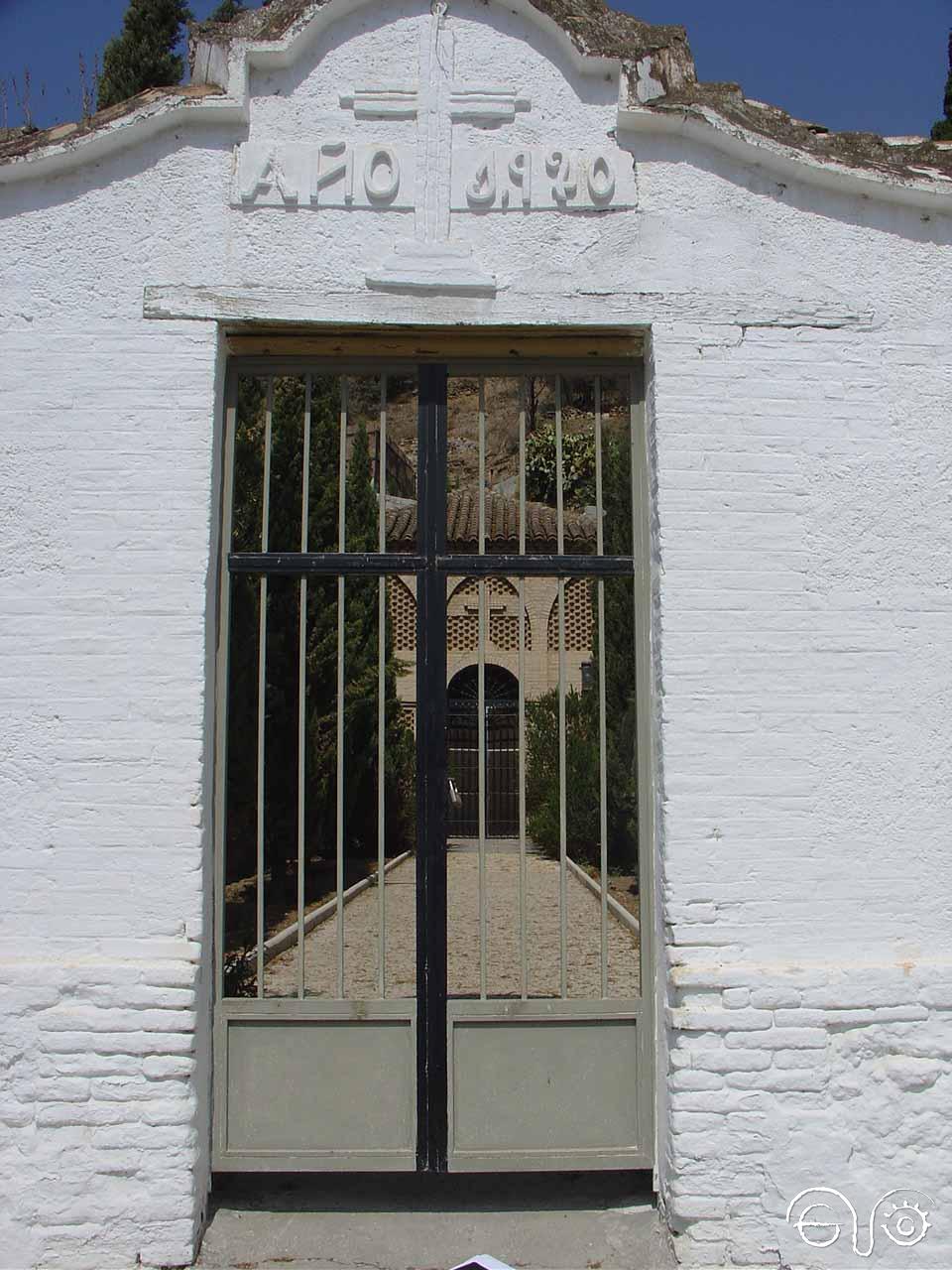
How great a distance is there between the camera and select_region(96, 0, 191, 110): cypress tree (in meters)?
16.6

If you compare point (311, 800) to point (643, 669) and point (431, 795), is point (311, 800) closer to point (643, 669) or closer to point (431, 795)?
point (431, 795)

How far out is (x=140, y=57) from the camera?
16875 millimetres

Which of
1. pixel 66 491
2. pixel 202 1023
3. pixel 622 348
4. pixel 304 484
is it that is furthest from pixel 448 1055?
pixel 622 348

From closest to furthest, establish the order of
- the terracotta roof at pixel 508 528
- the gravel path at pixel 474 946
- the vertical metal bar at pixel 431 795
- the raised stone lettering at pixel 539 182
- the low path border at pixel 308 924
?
1. the vertical metal bar at pixel 431 795
2. the raised stone lettering at pixel 539 182
3. the gravel path at pixel 474 946
4. the low path border at pixel 308 924
5. the terracotta roof at pixel 508 528

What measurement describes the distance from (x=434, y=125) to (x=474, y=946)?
8.16 m

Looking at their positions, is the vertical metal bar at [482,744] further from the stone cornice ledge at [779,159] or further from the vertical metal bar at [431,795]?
the stone cornice ledge at [779,159]

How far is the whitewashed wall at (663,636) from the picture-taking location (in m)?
3.60

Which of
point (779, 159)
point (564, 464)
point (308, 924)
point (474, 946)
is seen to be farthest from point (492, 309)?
point (564, 464)

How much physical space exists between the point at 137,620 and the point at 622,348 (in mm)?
2029

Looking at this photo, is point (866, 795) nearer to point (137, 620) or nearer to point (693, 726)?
point (693, 726)

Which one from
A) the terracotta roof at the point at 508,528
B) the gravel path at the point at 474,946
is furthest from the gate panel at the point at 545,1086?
the terracotta roof at the point at 508,528

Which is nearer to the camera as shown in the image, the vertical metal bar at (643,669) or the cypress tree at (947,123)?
the vertical metal bar at (643,669)

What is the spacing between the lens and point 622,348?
4.08m

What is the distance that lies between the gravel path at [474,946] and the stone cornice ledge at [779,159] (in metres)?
4.25
